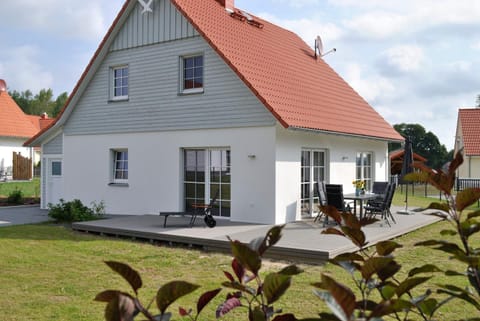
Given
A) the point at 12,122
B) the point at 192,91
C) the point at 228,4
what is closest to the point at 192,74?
the point at 192,91

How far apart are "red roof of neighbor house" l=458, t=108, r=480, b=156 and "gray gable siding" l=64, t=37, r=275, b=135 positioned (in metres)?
26.9

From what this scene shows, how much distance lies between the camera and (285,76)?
49.5ft

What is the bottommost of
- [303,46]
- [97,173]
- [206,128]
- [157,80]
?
[97,173]

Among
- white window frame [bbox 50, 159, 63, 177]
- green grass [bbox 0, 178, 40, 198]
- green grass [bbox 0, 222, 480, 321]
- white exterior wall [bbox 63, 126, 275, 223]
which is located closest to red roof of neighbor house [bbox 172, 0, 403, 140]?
white exterior wall [bbox 63, 126, 275, 223]

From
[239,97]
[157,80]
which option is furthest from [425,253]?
[157,80]

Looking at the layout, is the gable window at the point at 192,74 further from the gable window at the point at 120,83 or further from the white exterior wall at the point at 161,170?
the gable window at the point at 120,83

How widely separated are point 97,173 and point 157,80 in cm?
427

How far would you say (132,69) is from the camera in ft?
51.5

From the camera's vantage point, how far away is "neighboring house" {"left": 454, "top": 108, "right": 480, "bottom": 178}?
3475 centimetres

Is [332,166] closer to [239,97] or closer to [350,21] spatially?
[239,97]

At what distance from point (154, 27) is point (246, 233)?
307 inches

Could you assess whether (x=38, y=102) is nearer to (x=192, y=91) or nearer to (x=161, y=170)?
(x=161, y=170)

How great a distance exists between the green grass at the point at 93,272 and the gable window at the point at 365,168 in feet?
16.9

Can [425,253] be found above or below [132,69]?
below
